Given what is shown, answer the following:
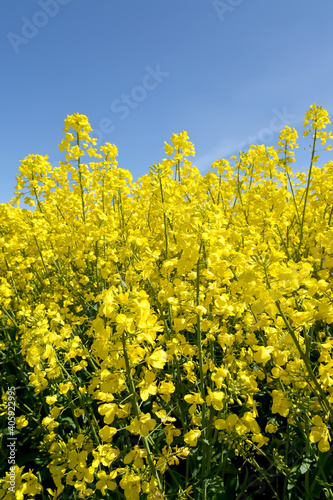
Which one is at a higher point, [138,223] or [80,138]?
[80,138]

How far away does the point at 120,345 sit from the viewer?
138 cm

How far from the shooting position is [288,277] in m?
1.33

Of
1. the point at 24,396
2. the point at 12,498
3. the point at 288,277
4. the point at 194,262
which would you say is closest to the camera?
the point at 288,277

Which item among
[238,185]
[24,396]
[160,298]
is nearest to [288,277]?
[160,298]

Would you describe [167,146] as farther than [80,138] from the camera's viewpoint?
Yes

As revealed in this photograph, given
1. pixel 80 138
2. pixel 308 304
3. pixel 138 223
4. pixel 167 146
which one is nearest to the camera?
pixel 308 304

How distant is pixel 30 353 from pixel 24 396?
5.82 feet

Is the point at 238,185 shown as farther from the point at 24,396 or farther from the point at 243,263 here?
the point at 24,396

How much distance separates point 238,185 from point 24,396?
4460 millimetres

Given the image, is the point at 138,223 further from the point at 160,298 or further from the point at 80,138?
the point at 160,298

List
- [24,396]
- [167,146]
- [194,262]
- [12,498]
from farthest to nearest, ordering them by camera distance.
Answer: [167,146] → [24,396] → [194,262] → [12,498]

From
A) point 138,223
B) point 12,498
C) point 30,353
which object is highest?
point 138,223

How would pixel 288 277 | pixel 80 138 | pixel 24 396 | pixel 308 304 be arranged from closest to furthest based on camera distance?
pixel 288 277 → pixel 308 304 → pixel 24 396 → pixel 80 138

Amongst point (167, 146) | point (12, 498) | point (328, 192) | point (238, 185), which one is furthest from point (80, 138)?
point (12, 498)
